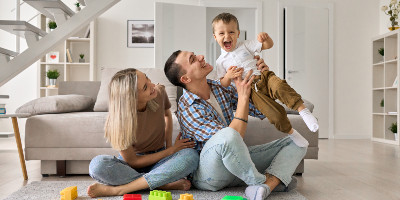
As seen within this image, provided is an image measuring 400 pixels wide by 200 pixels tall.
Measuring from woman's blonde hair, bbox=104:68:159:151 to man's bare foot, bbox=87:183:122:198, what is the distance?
0.25 meters

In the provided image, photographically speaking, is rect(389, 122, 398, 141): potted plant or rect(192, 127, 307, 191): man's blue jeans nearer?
rect(192, 127, 307, 191): man's blue jeans

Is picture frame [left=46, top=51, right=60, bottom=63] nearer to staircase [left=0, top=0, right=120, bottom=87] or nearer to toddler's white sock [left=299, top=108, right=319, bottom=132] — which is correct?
staircase [left=0, top=0, right=120, bottom=87]

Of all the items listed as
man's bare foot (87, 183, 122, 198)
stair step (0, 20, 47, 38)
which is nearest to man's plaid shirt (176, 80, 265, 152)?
man's bare foot (87, 183, 122, 198)

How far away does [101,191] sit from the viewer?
6.92ft

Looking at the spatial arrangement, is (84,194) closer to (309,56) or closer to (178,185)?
(178,185)

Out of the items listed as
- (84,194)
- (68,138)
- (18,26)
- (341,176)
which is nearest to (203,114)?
(84,194)

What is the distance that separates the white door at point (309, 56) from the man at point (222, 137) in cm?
456

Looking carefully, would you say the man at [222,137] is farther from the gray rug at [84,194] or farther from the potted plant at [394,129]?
the potted plant at [394,129]

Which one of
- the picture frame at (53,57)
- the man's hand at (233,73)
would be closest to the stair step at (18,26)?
the man's hand at (233,73)

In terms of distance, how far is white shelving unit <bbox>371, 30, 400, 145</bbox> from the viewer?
19.8 ft

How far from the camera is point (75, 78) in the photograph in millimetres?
6801

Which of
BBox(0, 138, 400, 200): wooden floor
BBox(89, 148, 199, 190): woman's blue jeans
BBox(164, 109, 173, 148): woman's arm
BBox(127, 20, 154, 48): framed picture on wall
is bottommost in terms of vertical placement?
BBox(0, 138, 400, 200): wooden floor

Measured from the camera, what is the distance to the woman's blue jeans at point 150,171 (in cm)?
207

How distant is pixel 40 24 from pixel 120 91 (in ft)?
16.6
